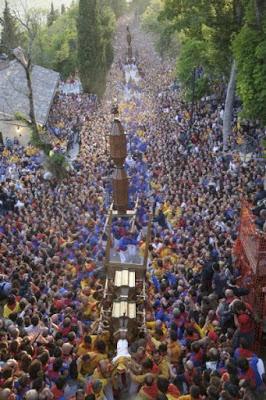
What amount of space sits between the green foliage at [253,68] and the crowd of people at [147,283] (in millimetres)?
2377

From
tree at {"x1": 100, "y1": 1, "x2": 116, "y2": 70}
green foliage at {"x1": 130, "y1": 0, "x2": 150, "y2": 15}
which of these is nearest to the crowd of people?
tree at {"x1": 100, "y1": 1, "x2": 116, "y2": 70}

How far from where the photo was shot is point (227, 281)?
1156cm

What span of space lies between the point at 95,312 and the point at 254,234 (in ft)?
12.1

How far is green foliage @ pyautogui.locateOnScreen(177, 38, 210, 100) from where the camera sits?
28.2 metres

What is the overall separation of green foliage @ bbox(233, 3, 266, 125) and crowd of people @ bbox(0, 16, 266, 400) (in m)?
2.38

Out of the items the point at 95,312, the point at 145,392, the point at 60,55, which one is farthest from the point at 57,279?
the point at 60,55

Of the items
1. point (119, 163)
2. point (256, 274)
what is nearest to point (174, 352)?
point (256, 274)

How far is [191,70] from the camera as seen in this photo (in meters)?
32.6

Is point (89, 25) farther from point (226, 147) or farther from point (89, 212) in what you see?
point (89, 212)

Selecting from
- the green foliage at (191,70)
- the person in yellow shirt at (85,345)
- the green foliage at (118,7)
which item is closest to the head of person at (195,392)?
the person in yellow shirt at (85,345)

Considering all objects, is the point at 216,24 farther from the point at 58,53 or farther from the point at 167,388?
the point at 58,53

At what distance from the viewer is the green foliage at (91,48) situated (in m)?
41.6

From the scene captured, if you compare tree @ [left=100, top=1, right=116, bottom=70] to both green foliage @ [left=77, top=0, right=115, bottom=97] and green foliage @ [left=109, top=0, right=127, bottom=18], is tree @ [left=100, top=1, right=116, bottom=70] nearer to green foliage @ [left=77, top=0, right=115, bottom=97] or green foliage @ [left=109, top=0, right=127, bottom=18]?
green foliage @ [left=77, top=0, right=115, bottom=97]

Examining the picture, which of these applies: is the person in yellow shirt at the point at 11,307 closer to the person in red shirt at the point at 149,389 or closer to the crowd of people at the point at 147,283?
the crowd of people at the point at 147,283
